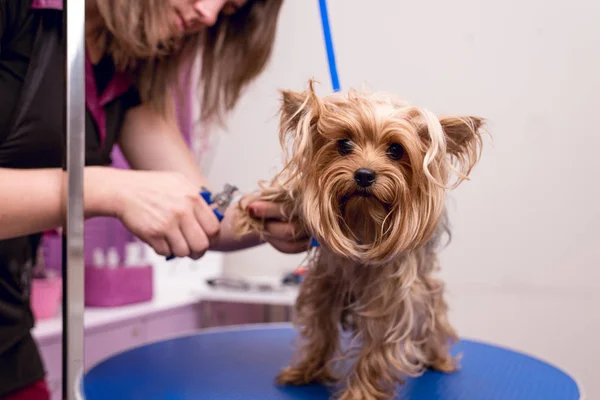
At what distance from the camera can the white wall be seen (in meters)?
0.84

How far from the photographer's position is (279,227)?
0.76 m

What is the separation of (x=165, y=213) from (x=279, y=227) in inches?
5.3

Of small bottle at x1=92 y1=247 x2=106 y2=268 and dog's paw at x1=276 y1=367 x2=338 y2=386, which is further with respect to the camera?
small bottle at x1=92 y1=247 x2=106 y2=268

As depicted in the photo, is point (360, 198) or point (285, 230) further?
point (285, 230)

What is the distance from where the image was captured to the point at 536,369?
883mm

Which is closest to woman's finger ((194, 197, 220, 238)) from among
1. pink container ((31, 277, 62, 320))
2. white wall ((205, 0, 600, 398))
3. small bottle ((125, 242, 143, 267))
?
white wall ((205, 0, 600, 398))

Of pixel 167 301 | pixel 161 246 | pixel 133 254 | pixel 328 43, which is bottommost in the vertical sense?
pixel 167 301

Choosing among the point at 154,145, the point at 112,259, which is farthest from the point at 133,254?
the point at 154,145

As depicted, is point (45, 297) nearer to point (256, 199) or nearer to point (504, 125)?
point (256, 199)

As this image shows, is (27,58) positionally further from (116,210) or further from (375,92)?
(375,92)

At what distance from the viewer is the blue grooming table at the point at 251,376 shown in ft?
2.47

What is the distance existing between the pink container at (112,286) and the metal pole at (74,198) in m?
1.04

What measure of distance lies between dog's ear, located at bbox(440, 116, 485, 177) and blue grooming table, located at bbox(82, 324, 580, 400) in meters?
0.29

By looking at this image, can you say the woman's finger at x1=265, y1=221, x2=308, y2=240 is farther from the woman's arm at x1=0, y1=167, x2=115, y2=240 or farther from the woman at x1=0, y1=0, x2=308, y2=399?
the woman's arm at x1=0, y1=167, x2=115, y2=240
